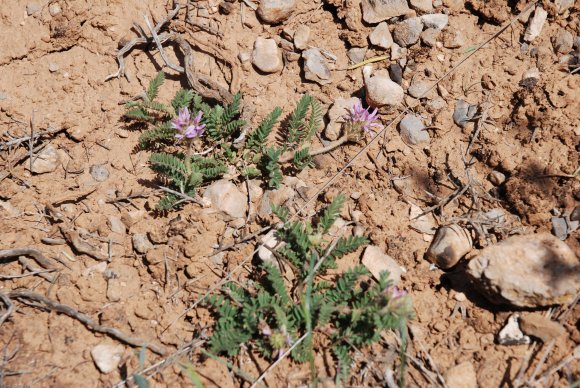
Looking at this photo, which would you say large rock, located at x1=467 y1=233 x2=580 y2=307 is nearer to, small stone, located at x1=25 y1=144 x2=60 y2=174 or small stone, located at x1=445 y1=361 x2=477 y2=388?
small stone, located at x1=445 y1=361 x2=477 y2=388

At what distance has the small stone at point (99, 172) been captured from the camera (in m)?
3.39

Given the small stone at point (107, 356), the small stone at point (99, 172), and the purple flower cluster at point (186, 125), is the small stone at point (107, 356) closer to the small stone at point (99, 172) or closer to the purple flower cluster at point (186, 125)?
the small stone at point (99, 172)

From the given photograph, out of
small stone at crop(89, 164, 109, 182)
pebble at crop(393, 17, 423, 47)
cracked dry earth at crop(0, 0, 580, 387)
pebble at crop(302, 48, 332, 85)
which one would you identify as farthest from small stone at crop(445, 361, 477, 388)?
small stone at crop(89, 164, 109, 182)

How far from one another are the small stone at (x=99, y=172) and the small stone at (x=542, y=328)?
104 inches

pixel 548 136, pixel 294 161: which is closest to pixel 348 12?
pixel 294 161

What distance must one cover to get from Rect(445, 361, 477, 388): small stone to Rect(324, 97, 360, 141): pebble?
1.58 meters

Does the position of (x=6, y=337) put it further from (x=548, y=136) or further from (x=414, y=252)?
(x=548, y=136)

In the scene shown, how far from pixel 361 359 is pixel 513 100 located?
1.88m

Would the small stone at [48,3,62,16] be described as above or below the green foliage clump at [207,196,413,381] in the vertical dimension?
above

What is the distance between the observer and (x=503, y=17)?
341 centimetres

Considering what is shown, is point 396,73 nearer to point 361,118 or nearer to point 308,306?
point 361,118

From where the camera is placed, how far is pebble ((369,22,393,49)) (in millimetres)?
3521

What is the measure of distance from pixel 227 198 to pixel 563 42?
236 cm

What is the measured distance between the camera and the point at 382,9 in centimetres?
351
